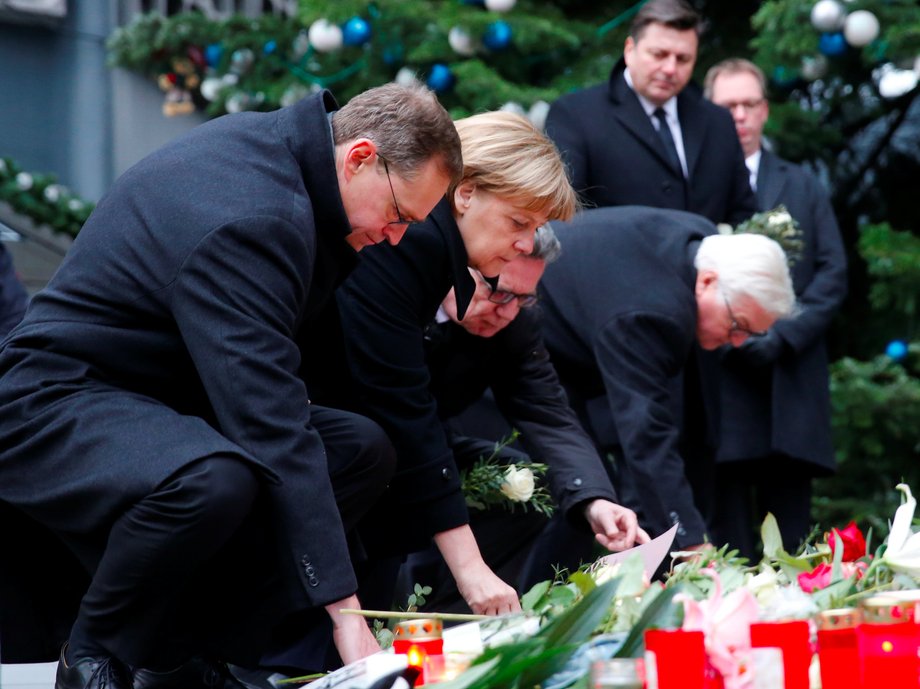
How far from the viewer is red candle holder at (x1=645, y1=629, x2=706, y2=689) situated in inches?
81.0

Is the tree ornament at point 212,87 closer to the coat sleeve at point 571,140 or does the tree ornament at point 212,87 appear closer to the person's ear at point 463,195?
the coat sleeve at point 571,140

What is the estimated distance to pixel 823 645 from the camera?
7.29ft

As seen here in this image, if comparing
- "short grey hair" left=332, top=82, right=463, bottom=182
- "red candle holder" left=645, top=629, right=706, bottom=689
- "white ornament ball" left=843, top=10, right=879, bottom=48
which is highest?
"short grey hair" left=332, top=82, right=463, bottom=182

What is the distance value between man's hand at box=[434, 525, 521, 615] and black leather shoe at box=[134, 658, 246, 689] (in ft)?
1.69

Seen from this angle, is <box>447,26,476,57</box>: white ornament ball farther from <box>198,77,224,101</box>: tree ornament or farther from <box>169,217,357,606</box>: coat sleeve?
<box>169,217,357,606</box>: coat sleeve

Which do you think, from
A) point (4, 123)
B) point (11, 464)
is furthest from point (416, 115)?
point (4, 123)

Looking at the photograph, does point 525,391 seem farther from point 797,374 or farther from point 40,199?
point 40,199

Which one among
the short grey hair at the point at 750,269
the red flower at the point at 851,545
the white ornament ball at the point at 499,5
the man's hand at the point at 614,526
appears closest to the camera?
the red flower at the point at 851,545

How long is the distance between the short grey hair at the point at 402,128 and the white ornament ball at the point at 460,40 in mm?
3056

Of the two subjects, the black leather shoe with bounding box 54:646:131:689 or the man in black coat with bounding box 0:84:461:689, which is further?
the black leather shoe with bounding box 54:646:131:689

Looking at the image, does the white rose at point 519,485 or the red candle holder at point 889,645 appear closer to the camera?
the red candle holder at point 889,645

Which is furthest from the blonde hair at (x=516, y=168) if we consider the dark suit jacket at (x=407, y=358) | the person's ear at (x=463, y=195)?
the dark suit jacket at (x=407, y=358)

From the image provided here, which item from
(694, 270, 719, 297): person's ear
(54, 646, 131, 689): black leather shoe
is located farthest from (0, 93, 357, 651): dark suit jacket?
(694, 270, 719, 297): person's ear

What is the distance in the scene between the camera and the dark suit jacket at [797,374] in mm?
5289
